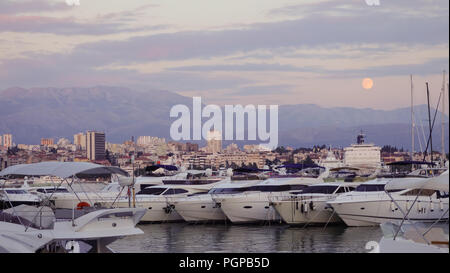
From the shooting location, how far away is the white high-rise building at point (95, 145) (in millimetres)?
67312

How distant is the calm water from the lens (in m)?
19.6

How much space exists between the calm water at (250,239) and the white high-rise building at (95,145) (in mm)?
42578

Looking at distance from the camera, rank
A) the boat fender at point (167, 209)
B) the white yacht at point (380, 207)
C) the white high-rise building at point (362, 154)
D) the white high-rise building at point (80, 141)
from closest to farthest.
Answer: the white yacht at point (380, 207), the boat fender at point (167, 209), the white high-rise building at point (362, 154), the white high-rise building at point (80, 141)

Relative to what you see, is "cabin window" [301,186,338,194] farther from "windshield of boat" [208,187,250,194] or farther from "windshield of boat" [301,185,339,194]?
"windshield of boat" [208,187,250,194]

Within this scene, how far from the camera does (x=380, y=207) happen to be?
23078 millimetres

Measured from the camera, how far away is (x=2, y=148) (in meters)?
59.4

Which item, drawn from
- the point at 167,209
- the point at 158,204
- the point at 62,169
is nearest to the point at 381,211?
the point at 167,209

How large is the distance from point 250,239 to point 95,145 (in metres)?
47.0

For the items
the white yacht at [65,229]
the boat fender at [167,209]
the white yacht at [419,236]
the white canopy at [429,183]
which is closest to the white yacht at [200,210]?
the boat fender at [167,209]

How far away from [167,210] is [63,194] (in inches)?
155

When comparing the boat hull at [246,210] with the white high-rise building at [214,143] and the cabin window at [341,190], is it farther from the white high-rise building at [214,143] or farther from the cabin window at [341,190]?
the white high-rise building at [214,143]
